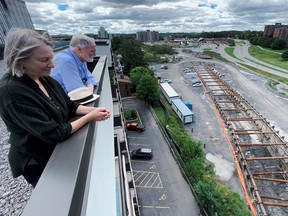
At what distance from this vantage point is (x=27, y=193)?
6.15ft

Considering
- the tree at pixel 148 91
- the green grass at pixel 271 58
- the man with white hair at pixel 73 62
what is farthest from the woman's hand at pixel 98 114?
the green grass at pixel 271 58

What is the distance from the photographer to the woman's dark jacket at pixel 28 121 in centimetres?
91

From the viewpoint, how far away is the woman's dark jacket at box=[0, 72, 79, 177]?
3.00ft

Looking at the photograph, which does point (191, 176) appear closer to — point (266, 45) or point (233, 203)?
point (233, 203)

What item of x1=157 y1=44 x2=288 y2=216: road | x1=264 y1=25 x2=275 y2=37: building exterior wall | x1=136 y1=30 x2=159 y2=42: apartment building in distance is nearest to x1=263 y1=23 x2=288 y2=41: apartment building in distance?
x1=264 y1=25 x2=275 y2=37: building exterior wall

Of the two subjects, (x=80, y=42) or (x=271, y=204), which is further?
(x=271, y=204)

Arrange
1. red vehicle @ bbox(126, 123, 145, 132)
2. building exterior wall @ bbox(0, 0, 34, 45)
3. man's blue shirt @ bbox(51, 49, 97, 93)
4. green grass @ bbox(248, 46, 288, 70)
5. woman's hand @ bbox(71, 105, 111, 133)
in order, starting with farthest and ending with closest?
green grass @ bbox(248, 46, 288, 70), red vehicle @ bbox(126, 123, 145, 132), building exterior wall @ bbox(0, 0, 34, 45), man's blue shirt @ bbox(51, 49, 97, 93), woman's hand @ bbox(71, 105, 111, 133)

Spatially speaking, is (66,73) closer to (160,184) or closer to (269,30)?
(160,184)

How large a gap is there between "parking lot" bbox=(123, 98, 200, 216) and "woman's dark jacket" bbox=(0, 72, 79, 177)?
23.8 ft

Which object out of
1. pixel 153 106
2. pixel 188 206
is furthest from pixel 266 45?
pixel 188 206

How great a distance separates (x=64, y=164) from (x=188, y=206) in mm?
7772

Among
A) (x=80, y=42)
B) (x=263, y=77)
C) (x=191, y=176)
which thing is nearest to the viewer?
(x=80, y=42)

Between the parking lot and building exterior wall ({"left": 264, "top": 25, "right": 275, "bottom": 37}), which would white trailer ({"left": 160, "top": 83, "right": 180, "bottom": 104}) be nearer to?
the parking lot

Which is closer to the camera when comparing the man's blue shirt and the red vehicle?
the man's blue shirt
